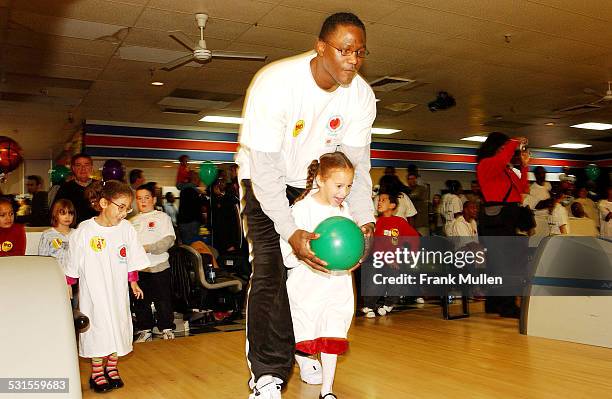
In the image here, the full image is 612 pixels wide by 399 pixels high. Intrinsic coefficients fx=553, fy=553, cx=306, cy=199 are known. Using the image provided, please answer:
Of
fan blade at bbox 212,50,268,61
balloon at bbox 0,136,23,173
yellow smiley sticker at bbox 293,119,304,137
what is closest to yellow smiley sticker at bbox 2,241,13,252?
balloon at bbox 0,136,23,173

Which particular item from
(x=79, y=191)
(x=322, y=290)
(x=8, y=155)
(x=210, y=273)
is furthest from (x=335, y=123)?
(x=8, y=155)

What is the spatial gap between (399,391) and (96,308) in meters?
1.65

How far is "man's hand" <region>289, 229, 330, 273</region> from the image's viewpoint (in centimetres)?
200

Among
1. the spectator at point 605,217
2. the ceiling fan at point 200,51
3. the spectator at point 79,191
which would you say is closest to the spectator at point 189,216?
the ceiling fan at point 200,51

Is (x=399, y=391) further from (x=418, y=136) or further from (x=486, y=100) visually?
(x=418, y=136)

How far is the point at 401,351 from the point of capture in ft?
11.8

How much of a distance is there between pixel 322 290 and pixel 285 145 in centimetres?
67

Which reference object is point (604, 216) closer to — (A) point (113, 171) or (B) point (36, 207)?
(A) point (113, 171)

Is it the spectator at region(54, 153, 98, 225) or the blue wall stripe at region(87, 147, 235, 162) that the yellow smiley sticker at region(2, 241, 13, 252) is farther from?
the blue wall stripe at region(87, 147, 235, 162)

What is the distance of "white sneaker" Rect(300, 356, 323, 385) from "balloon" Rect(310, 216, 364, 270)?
944mm

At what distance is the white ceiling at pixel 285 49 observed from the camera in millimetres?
5648

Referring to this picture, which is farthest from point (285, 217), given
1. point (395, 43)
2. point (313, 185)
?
point (395, 43)

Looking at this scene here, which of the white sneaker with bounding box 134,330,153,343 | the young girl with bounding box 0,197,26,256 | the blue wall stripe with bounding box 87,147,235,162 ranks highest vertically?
the blue wall stripe with bounding box 87,147,235,162

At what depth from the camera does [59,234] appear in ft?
13.0
